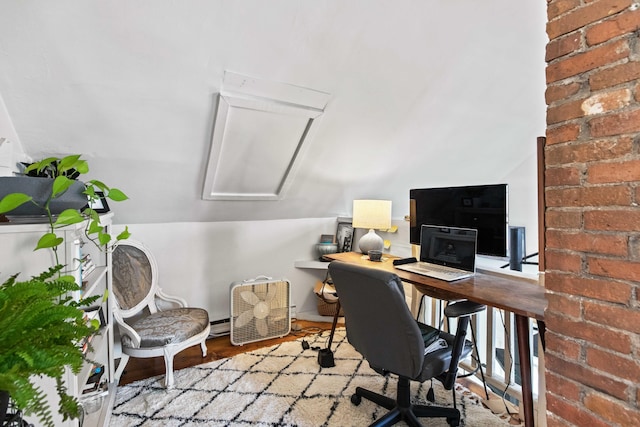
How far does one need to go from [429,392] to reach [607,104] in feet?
5.79

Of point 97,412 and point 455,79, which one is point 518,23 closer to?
point 455,79

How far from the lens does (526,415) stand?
128 centimetres

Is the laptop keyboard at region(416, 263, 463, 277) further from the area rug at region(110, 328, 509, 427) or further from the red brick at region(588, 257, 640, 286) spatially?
the red brick at region(588, 257, 640, 286)

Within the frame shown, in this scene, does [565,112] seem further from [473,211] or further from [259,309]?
[259,309]

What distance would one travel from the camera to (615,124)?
2.91 ft

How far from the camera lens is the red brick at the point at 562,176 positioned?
97 cm

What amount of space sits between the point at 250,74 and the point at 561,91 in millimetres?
1492

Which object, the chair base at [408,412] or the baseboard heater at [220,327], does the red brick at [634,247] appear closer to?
the chair base at [408,412]

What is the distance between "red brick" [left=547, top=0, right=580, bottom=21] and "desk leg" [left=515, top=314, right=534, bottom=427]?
1126 mm

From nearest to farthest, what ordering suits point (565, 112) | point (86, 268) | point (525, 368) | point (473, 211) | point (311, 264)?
point (565, 112) < point (525, 368) < point (86, 268) < point (473, 211) < point (311, 264)

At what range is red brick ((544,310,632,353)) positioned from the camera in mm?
874

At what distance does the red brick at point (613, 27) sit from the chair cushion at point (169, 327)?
8.07 ft

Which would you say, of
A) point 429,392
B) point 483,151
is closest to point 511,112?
point 483,151

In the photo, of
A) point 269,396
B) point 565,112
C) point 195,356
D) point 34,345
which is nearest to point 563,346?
point 565,112
